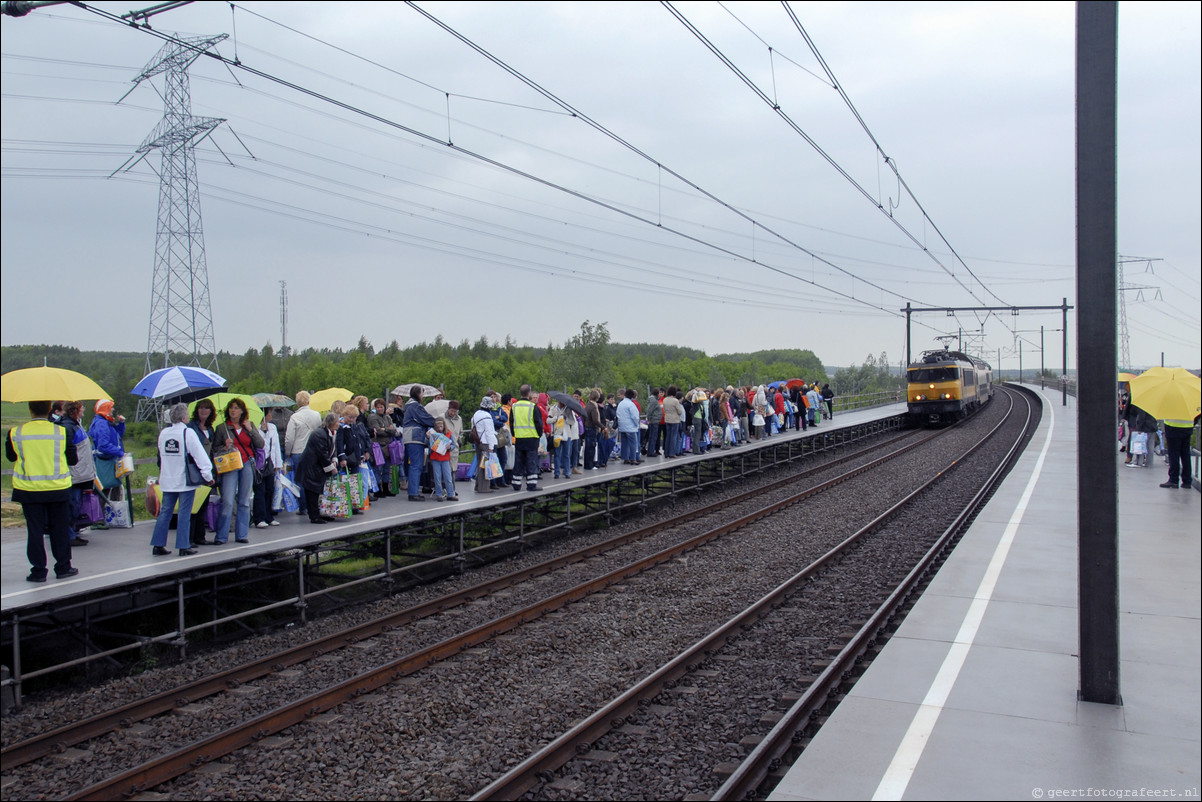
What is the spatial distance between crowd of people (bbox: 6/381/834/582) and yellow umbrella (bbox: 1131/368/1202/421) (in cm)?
888

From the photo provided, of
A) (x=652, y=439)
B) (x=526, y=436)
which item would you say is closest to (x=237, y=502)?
(x=526, y=436)

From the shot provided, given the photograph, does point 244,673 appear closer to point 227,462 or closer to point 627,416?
point 227,462

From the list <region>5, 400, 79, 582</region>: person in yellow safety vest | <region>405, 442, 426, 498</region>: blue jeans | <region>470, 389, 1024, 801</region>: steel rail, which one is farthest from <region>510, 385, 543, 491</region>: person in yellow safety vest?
<region>5, 400, 79, 582</region>: person in yellow safety vest

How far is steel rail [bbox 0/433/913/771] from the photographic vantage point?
553 cm

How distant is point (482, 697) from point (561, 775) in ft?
4.73

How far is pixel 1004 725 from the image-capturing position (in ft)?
16.5

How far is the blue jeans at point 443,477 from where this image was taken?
1218 cm

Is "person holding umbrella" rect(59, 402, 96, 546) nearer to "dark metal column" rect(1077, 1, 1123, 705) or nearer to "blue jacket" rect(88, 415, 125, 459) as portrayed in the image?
"blue jacket" rect(88, 415, 125, 459)

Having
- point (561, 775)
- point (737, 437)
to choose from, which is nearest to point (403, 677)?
point (561, 775)

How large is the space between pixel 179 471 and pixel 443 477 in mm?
4265

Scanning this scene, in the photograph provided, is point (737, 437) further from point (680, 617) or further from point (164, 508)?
point (164, 508)

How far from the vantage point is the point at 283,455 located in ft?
37.4

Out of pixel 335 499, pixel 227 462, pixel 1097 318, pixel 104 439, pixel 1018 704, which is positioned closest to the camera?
pixel 1097 318

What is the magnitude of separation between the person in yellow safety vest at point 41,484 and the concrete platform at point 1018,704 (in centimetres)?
652
